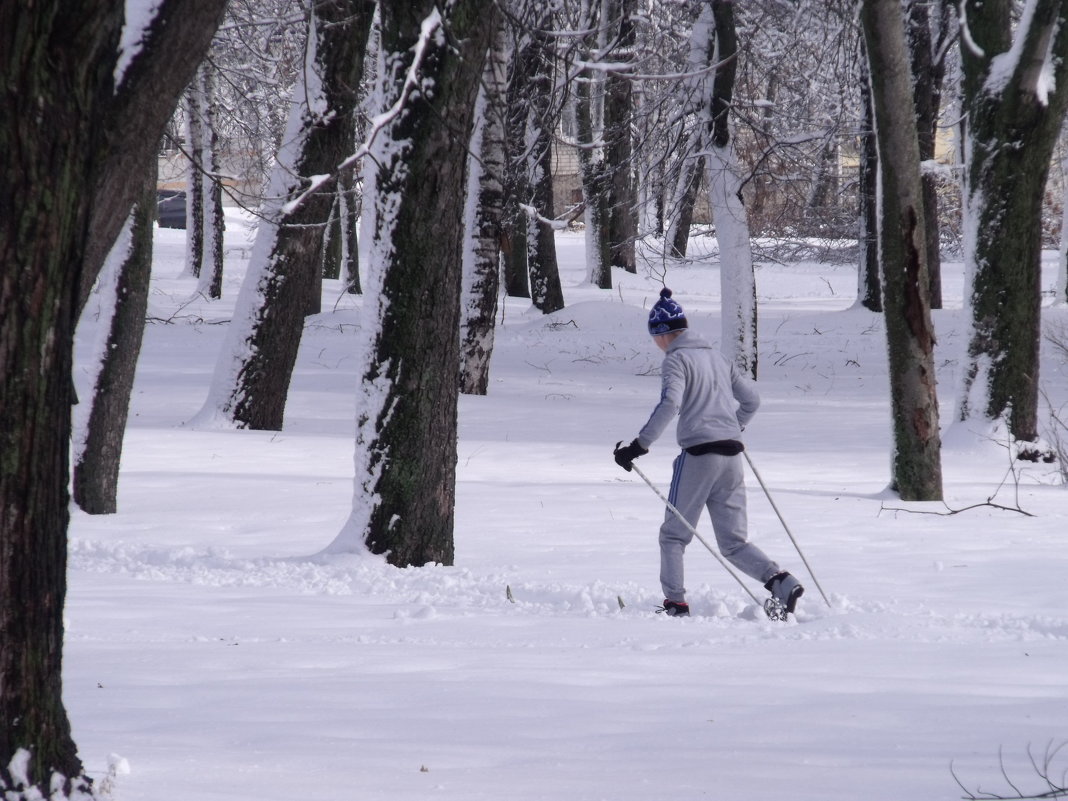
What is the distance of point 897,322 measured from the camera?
9.11 m

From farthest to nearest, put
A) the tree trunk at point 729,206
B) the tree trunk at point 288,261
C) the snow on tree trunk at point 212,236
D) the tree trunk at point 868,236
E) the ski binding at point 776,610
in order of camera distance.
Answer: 1. the snow on tree trunk at point 212,236
2. the tree trunk at point 868,236
3. the tree trunk at point 729,206
4. the tree trunk at point 288,261
5. the ski binding at point 776,610

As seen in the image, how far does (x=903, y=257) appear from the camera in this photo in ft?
29.4

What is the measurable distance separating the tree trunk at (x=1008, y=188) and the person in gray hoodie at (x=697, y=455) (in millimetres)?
5817

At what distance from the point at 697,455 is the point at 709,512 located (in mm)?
304

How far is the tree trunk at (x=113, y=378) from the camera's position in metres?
8.87

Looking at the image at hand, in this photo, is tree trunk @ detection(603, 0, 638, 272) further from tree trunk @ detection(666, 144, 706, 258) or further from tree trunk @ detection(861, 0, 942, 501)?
tree trunk @ detection(861, 0, 942, 501)

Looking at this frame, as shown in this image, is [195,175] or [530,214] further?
[195,175]

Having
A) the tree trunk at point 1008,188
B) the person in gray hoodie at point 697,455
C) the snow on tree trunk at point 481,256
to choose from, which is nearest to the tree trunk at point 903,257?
the tree trunk at point 1008,188

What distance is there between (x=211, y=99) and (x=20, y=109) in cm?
2458

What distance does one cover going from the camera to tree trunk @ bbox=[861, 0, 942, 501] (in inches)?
→ 348

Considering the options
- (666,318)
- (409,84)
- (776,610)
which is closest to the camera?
(776,610)

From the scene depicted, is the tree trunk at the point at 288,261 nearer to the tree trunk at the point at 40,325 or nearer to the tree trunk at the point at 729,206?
the tree trunk at the point at 729,206

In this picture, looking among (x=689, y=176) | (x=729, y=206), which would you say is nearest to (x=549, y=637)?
(x=729, y=206)

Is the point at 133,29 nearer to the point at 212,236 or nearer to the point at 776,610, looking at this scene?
the point at 776,610
